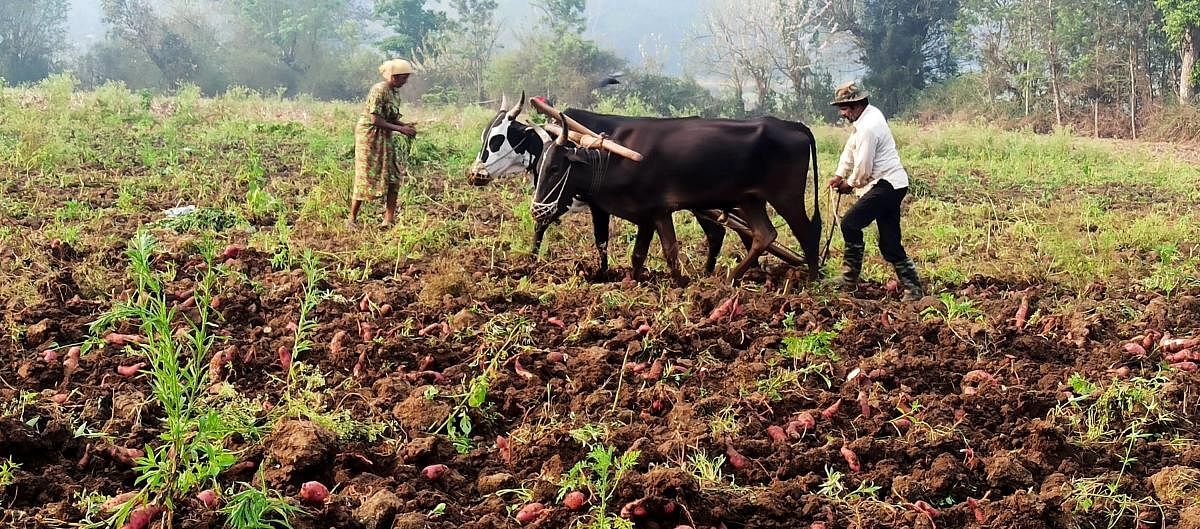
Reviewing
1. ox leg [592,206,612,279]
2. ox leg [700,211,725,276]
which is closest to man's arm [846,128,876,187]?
ox leg [700,211,725,276]

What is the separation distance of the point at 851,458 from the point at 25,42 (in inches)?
1796

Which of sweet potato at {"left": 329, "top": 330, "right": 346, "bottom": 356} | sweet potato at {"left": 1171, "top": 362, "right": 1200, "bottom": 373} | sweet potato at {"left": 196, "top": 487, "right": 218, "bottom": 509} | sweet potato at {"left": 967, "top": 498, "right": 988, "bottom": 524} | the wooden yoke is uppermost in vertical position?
the wooden yoke

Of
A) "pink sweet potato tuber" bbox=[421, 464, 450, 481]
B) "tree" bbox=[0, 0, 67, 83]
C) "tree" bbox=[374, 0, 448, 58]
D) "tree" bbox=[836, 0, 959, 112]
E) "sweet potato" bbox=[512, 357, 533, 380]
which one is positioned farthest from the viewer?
"tree" bbox=[374, 0, 448, 58]

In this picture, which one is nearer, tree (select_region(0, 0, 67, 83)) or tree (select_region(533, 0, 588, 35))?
tree (select_region(533, 0, 588, 35))

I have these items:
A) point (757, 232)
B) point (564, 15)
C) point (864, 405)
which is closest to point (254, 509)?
point (864, 405)

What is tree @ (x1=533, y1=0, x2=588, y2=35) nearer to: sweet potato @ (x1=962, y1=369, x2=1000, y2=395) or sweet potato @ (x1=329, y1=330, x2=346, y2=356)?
sweet potato @ (x1=329, y1=330, x2=346, y2=356)

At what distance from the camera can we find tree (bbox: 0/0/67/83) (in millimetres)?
39594

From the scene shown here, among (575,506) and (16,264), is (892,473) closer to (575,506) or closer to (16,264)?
(575,506)

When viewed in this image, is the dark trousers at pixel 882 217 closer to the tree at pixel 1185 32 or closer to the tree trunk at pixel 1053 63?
the tree at pixel 1185 32

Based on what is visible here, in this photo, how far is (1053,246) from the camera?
25.6ft

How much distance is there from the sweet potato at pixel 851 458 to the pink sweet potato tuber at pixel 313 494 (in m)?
2.00

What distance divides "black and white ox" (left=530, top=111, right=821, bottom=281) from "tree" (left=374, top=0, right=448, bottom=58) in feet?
117

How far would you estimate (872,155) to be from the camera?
646cm

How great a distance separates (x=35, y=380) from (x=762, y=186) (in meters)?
4.52
